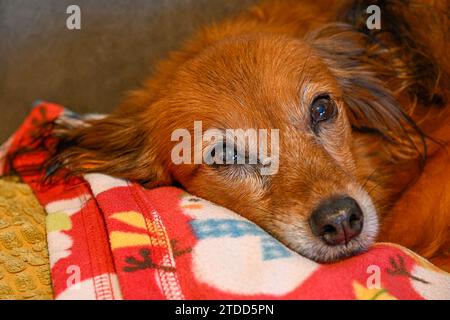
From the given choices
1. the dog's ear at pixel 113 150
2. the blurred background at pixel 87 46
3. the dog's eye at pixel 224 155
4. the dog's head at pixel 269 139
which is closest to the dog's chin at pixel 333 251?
the dog's head at pixel 269 139

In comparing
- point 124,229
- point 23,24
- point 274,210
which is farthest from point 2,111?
point 274,210

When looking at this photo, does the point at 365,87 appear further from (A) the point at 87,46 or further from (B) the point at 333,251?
(A) the point at 87,46

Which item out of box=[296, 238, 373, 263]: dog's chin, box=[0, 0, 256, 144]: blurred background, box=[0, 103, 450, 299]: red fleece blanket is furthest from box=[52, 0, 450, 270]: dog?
box=[0, 0, 256, 144]: blurred background

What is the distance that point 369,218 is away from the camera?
1.71 metres

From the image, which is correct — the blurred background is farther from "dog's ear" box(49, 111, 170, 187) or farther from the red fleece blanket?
the red fleece blanket

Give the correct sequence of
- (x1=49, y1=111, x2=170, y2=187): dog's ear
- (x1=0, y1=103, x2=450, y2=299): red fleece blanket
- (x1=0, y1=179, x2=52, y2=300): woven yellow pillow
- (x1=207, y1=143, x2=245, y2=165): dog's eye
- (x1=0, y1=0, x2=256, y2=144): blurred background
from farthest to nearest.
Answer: (x1=0, y1=0, x2=256, y2=144): blurred background
(x1=49, y1=111, x2=170, y2=187): dog's ear
(x1=207, y1=143, x2=245, y2=165): dog's eye
(x1=0, y1=179, x2=52, y2=300): woven yellow pillow
(x1=0, y1=103, x2=450, y2=299): red fleece blanket

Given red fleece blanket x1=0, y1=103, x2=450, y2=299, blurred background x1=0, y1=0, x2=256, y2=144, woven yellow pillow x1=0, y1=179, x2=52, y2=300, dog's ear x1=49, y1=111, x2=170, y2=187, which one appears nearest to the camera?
red fleece blanket x1=0, y1=103, x2=450, y2=299

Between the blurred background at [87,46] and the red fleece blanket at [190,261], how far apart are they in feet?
3.23

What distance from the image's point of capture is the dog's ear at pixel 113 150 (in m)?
2.03

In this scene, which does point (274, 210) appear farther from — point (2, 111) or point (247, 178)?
point (2, 111)

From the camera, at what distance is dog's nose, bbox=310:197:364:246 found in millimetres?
1587

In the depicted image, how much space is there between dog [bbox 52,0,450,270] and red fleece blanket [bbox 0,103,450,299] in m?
0.12

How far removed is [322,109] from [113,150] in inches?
29.1

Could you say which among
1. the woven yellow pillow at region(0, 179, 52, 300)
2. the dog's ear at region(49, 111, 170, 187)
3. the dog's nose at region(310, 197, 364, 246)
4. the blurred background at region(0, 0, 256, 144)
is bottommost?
the woven yellow pillow at region(0, 179, 52, 300)
